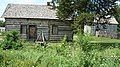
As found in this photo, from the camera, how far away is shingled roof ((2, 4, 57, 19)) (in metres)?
41.2

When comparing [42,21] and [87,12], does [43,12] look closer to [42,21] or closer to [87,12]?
[42,21]

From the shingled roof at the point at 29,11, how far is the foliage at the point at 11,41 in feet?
54.8

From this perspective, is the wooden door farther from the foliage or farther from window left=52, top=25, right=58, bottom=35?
the foliage

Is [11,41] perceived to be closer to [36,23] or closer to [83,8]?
[83,8]

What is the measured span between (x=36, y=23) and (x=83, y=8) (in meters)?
6.51

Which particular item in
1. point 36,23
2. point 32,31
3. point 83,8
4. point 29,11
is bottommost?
point 32,31

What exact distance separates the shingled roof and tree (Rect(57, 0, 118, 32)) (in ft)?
8.67

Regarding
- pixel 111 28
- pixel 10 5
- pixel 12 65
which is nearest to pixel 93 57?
pixel 12 65

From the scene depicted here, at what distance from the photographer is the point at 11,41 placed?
22.8 meters

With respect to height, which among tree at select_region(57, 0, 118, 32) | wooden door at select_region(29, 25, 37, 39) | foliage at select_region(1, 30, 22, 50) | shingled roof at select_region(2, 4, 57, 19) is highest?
foliage at select_region(1, 30, 22, 50)

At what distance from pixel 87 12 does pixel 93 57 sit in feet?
90.6

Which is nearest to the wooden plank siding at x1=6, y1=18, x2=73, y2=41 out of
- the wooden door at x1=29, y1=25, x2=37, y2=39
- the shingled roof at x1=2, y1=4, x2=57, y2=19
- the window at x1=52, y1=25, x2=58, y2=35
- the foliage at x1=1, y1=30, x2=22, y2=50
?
the window at x1=52, y1=25, x2=58, y2=35

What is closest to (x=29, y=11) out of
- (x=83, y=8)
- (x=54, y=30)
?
(x=54, y=30)

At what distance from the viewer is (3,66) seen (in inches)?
451
